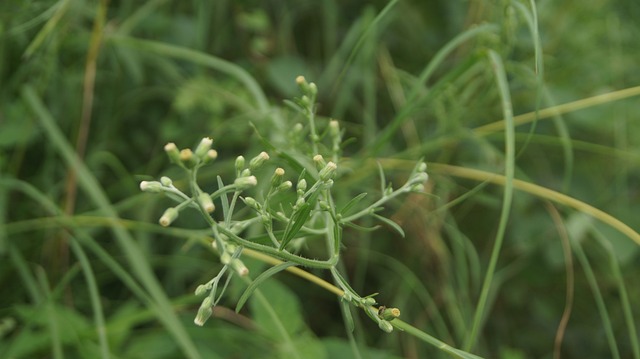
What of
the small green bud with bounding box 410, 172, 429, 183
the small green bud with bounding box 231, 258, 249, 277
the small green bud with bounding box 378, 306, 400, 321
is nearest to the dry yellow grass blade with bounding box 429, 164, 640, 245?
the small green bud with bounding box 410, 172, 429, 183

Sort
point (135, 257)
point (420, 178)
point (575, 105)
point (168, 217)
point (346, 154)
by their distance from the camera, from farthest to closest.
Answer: point (346, 154) → point (575, 105) → point (135, 257) → point (420, 178) → point (168, 217)

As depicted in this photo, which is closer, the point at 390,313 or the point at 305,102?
the point at 390,313

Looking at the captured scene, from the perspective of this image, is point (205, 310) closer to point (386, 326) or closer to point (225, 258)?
point (225, 258)

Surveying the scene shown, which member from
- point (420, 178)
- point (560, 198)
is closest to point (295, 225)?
point (420, 178)

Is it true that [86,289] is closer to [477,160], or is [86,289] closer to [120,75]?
[120,75]

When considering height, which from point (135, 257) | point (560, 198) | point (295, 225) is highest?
point (295, 225)

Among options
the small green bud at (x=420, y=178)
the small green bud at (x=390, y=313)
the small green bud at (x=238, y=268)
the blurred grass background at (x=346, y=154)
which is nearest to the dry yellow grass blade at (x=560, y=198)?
the blurred grass background at (x=346, y=154)

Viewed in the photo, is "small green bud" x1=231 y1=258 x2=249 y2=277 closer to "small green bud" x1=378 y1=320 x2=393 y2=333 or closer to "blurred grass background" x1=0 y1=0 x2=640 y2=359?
"small green bud" x1=378 y1=320 x2=393 y2=333

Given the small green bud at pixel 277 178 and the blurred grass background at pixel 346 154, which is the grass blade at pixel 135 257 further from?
the small green bud at pixel 277 178

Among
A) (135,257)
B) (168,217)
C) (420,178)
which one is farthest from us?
(135,257)
